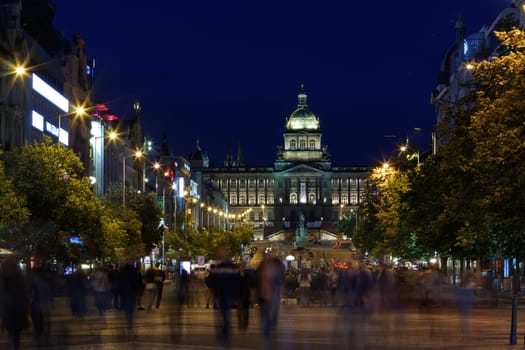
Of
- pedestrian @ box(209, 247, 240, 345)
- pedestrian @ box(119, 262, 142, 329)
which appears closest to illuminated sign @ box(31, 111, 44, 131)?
pedestrian @ box(119, 262, 142, 329)

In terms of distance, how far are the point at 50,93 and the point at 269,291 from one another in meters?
67.5

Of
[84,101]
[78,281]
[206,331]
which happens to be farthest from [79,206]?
[84,101]

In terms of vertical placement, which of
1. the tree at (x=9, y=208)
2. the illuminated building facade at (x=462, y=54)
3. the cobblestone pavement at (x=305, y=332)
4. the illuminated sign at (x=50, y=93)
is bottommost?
the cobblestone pavement at (x=305, y=332)

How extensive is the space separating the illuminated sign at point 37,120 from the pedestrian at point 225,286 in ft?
194

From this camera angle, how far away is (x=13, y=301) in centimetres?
2069

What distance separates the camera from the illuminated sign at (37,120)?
81562 millimetres

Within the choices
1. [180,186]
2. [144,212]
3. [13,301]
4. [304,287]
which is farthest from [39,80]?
[180,186]

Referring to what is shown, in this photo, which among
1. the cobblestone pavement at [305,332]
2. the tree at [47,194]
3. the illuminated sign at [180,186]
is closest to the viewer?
the cobblestone pavement at [305,332]

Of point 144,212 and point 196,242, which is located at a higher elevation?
point 144,212

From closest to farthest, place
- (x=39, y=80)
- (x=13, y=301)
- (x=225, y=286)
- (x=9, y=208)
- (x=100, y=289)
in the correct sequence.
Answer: (x=13, y=301), (x=225, y=286), (x=100, y=289), (x=9, y=208), (x=39, y=80)

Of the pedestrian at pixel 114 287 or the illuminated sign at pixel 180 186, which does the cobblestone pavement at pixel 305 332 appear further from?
the illuminated sign at pixel 180 186

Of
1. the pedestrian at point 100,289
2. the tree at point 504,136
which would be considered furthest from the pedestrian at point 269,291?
the pedestrian at point 100,289

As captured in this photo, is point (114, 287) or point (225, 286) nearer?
point (225, 286)

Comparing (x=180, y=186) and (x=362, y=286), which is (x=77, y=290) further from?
(x=180, y=186)
